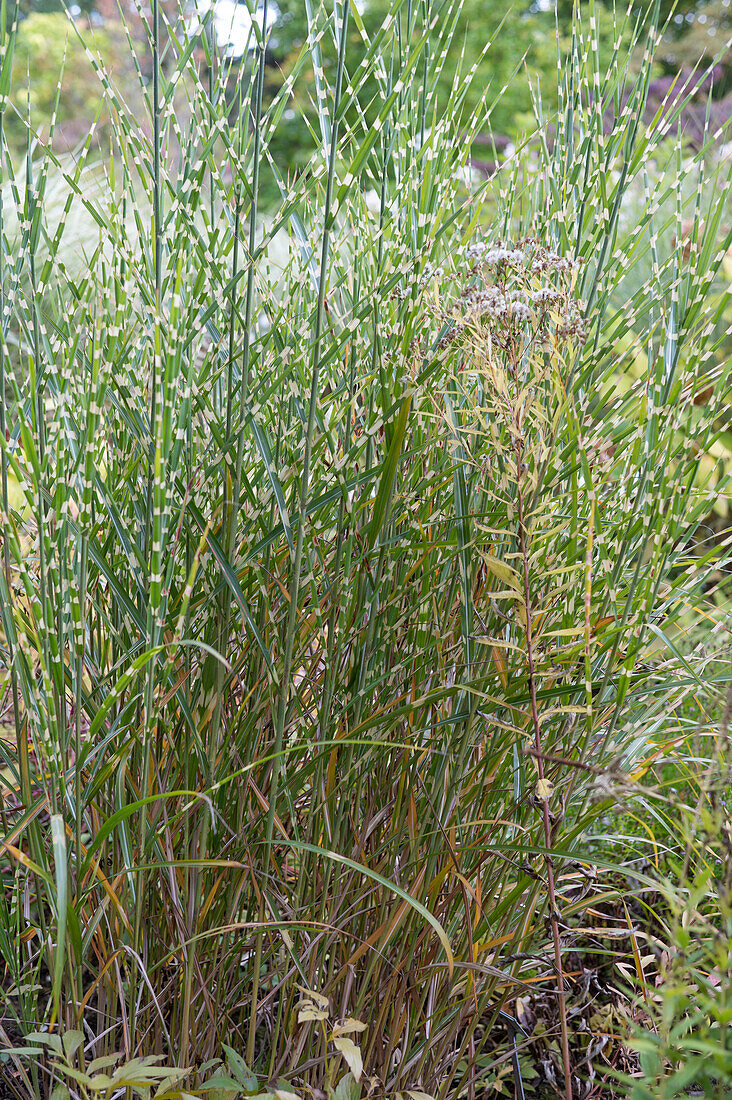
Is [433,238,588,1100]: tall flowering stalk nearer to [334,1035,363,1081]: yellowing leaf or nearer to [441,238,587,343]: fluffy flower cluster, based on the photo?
[441,238,587,343]: fluffy flower cluster

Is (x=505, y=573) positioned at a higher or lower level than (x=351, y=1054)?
higher

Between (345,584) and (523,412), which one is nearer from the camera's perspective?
(523,412)

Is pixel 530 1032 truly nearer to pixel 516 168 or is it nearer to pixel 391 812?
pixel 391 812

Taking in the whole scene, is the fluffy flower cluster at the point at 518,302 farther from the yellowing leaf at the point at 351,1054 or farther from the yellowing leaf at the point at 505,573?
the yellowing leaf at the point at 351,1054

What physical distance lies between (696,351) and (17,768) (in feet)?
3.00

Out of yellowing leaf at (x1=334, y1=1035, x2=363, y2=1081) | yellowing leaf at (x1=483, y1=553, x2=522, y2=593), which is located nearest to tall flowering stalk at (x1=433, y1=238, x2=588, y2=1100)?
yellowing leaf at (x1=483, y1=553, x2=522, y2=593)

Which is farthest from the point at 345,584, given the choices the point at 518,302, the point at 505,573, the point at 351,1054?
the point at 351,1054

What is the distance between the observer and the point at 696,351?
89cm

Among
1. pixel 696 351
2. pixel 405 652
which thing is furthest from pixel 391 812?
pixel 696 351

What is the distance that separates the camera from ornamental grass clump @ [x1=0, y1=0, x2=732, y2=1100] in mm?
793

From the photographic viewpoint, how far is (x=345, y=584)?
88cm

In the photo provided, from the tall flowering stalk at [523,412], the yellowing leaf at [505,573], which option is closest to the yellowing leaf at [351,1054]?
the tall flowering stalk at [523,412]

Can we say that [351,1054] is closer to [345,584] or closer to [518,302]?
[345,584]

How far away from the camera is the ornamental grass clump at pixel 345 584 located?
793mm
